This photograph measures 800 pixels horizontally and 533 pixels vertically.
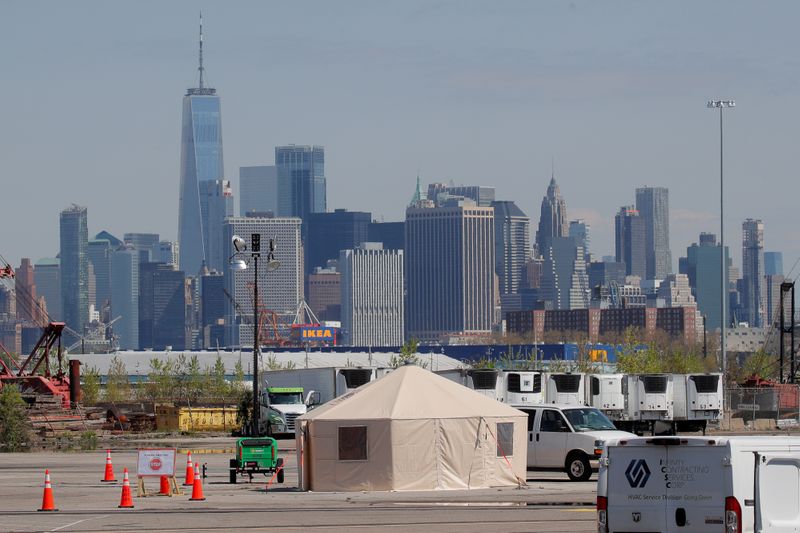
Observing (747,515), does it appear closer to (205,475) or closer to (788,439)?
(788,439)

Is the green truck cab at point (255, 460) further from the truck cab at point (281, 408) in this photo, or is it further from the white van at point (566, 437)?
the truck cab at point (281, 408)

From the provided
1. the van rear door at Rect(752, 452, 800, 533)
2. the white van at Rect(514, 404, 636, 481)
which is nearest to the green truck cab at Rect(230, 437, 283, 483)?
the white van at Rect(514, 404, 636, 481)

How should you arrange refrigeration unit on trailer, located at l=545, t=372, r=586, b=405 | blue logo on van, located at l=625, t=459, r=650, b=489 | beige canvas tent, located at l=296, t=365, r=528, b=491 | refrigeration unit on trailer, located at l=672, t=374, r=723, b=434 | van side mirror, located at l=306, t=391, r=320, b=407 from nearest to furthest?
blue logo on van, located at l=625, t=459, r=650, b=489, beige canvas tent, located at l=296, t=365, r=528, b=491, refrigeration unit on trailer, located at l=545, t=372, r=586, b=405, refrigeration unit on trailer, located at l=672, t=374, r=723, b=434, van side mirror, located at l=306, t=391, r=320, b=407

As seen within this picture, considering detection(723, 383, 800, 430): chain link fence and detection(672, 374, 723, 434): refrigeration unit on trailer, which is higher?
detection(672, 374, 723, 434): refrigeration unit on trailer

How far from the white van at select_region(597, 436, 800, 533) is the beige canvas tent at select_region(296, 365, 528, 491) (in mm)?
15720

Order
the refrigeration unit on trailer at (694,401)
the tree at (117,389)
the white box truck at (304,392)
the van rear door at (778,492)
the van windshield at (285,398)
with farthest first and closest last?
the tree at (117,389) < the van windshield at (285,398) < the white box truck at (304,392) < the refrigeration unit on trailer at (694,401) < the van rear door at (778,492)

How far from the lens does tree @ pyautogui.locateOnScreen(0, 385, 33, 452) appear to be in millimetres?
59094

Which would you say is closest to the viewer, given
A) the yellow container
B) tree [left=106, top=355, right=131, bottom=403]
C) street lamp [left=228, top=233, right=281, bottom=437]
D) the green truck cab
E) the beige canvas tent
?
the beige canvas tent

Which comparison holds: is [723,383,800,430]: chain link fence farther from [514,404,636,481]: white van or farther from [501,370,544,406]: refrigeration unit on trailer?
[514,404,636,481]: white van

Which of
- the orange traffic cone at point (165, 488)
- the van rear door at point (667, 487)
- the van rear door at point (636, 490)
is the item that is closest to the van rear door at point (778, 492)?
the van rear door at point (667, 487)

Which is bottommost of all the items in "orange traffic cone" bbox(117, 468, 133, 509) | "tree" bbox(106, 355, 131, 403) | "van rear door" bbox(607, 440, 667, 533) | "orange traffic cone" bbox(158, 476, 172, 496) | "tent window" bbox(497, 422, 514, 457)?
"tree" bbox(106, 355, 131, 403)

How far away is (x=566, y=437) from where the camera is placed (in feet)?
119

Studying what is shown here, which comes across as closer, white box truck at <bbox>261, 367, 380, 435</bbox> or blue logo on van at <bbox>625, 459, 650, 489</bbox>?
blue logo on van at <bbox>625, 459, 650, 489</bbox>

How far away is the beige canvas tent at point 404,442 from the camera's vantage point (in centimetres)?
3369
